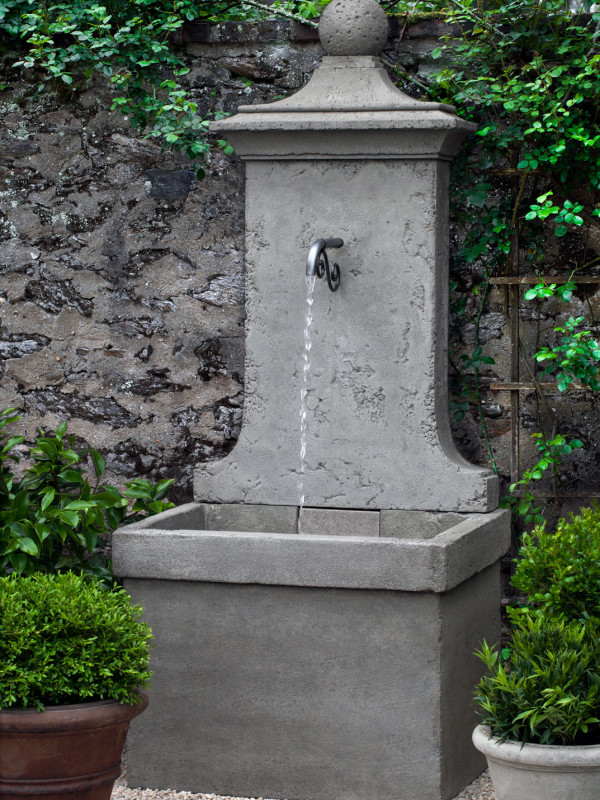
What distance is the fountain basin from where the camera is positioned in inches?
131

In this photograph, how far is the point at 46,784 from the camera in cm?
297

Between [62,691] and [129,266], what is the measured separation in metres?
2.02

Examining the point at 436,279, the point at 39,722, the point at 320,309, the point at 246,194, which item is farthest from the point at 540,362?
the point at 39,722

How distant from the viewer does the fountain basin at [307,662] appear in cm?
333

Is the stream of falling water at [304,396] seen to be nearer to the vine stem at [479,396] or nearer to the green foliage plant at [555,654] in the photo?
the vine stem at [479,396]

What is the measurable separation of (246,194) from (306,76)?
62 centimetres

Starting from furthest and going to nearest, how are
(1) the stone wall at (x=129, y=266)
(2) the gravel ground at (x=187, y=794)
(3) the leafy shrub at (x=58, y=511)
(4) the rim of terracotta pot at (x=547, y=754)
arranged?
1. (1) the stone wall at (x=129, y=266)
2. (3) the leafy shrub at (x=58, y=511)
3. (2) the gravel ground at (x=187, y=794)
4. (4) the rim of terracotta pot at (x=547, y=754)

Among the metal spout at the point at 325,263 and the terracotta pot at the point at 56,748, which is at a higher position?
the metal spout at the point at 325,263

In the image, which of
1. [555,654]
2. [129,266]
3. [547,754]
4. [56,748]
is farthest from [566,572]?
[129,266]

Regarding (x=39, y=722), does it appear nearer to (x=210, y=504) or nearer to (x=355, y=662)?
(x=355, y=662)

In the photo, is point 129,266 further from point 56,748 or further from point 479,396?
point 56,748

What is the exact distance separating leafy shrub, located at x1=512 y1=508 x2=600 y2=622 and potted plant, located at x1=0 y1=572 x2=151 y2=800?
44.8 inches

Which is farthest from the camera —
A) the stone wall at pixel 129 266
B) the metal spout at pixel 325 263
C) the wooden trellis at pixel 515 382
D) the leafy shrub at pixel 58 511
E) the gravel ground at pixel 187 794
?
the stone wall at pixel 129 266

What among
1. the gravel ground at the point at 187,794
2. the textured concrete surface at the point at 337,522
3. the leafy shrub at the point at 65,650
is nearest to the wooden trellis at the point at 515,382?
the textured concrete surface at the point at 337,522
